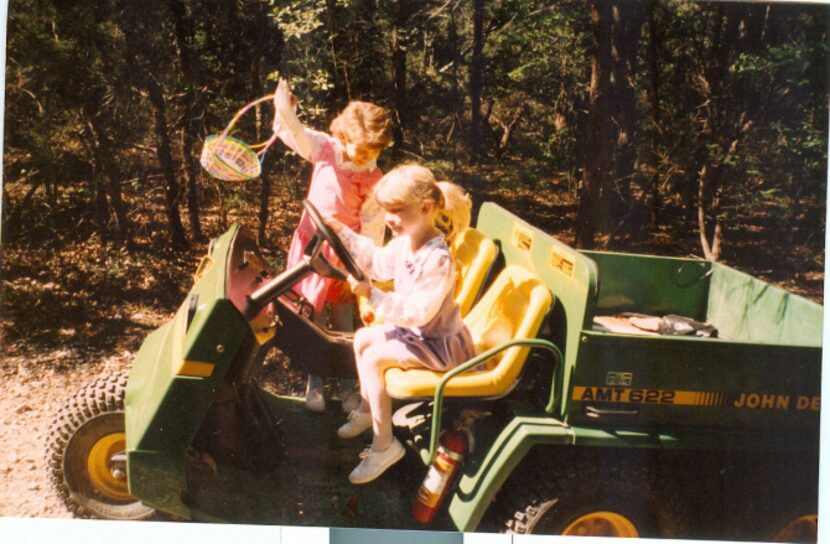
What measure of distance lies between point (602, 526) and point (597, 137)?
4.56 ft

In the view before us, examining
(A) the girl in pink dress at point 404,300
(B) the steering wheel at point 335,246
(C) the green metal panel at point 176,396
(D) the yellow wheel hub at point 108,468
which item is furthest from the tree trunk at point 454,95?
(D) the yellow wheel hub at point 108,468

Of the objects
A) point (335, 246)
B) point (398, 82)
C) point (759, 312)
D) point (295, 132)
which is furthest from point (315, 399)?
point (759, 312)

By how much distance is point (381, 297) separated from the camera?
9.20ft

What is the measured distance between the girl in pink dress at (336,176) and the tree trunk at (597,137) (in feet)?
2.44

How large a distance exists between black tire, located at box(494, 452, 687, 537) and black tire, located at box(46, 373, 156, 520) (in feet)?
4.29

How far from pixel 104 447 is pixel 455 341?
1.30 meters

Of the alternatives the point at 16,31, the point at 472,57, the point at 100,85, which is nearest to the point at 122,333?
the point at 100,85

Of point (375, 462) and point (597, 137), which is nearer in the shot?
point (375, 462)

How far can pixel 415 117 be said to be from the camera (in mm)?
3006

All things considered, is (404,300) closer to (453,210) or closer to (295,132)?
(453,210)

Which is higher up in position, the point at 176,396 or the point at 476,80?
the point at 476,80

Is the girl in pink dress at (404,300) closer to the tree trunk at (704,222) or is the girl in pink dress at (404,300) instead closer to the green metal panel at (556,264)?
the green metal panel at (556,264)

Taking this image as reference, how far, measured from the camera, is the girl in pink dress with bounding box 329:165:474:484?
2.82 m

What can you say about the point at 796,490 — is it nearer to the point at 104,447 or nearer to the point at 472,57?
the point at 472,57
